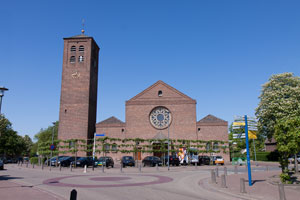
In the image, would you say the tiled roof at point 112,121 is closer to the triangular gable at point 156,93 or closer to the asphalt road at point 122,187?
the triangular gable at point 156,93

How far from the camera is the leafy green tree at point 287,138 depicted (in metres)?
13.5

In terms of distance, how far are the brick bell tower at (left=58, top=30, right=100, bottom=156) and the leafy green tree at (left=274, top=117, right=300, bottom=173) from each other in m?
33.9

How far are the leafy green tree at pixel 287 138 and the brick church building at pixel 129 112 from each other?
91.8ft

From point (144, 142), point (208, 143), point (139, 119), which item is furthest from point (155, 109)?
point (208, 143)

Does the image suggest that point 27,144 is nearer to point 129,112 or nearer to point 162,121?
point 129,112

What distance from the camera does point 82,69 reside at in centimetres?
4503

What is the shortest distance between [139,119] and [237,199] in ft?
114

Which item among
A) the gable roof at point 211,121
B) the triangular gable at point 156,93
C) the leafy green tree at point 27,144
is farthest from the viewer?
the leafy green tree at point 27,144

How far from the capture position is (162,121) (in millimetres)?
44094

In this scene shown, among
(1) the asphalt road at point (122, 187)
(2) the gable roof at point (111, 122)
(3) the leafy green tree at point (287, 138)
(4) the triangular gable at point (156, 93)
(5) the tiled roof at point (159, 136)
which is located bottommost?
(1) the asphalt road at point (122, 187)

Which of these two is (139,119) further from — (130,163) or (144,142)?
(130,163)

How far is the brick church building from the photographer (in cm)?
4309

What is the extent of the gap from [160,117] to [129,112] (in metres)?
5.76

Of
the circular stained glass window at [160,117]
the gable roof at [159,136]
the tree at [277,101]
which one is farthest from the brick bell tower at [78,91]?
the tree at [277,101]
